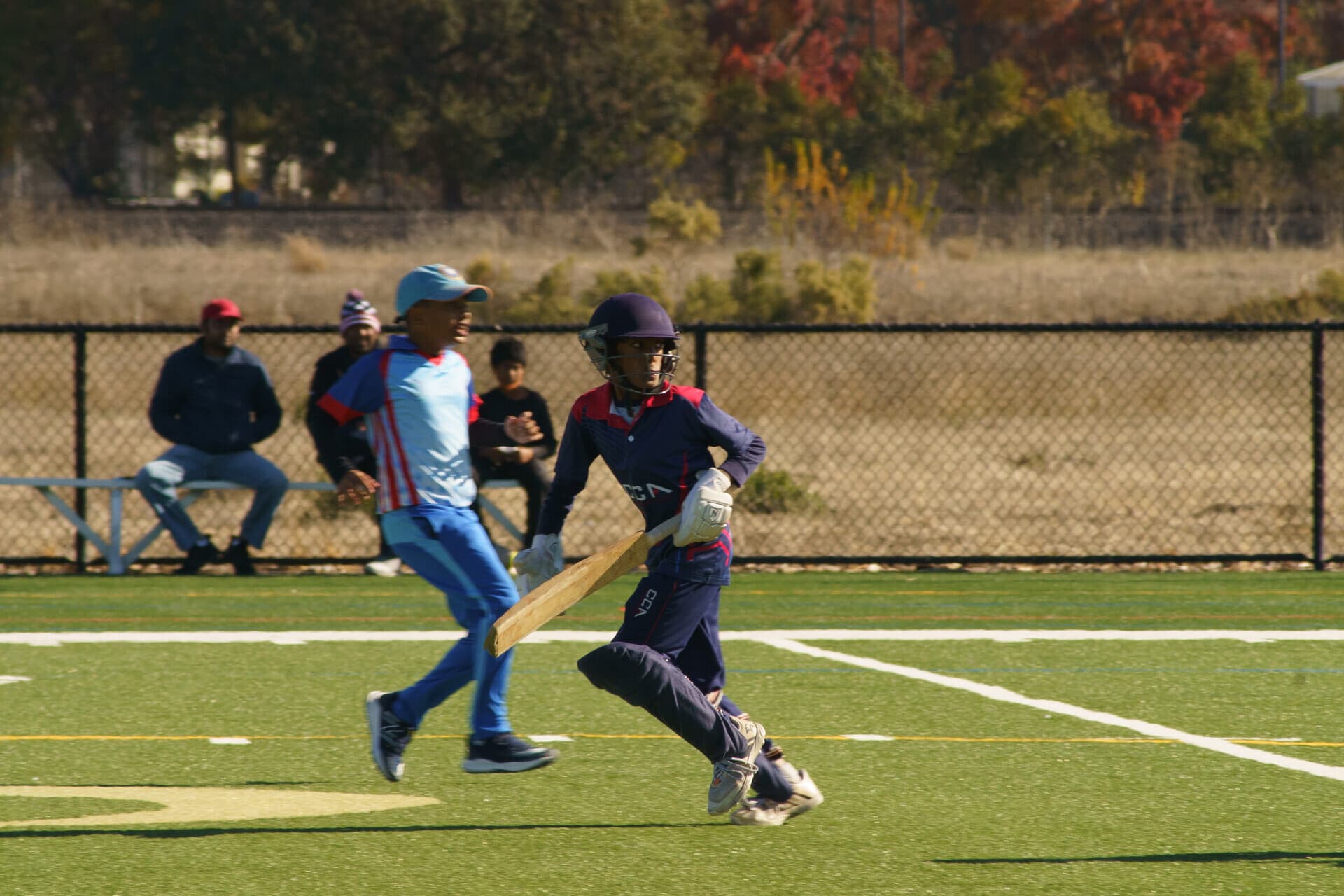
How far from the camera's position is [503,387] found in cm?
1173

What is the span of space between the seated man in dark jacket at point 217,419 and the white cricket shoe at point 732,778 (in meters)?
6.91

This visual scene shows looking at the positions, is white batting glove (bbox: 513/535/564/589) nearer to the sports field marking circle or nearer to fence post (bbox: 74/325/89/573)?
the sports field marking circle

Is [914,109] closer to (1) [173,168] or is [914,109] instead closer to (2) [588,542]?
(1) [173,168]

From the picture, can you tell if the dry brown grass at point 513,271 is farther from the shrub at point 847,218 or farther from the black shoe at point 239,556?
the black shoe at point 239,556

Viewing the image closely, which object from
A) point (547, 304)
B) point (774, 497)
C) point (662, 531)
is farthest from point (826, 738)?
point (547, 304)

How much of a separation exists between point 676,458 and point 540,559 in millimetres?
600

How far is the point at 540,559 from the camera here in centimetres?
586

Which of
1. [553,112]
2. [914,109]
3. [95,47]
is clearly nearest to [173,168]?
[95,47]

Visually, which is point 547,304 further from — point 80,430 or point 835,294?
point 80,430

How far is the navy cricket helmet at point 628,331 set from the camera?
553 centimetres

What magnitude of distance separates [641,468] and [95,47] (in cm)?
4806

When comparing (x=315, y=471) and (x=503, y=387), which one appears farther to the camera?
(x=315, y=471)

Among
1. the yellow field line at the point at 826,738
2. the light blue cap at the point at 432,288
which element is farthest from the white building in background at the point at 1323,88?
the light blue cap at the point at 432,288

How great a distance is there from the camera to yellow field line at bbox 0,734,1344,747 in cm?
712
